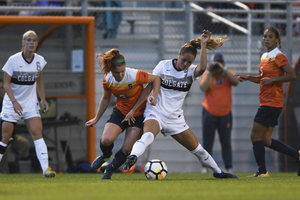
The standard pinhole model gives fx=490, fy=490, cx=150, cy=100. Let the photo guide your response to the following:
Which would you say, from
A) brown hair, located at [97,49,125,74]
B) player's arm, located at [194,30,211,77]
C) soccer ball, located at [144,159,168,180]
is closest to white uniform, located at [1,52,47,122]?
brown hair, located at [97,49,125,74]

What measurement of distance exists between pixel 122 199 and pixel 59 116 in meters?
5.24

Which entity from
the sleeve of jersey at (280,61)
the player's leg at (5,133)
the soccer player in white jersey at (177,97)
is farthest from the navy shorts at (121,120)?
the sleeve of jersey at (280,61)

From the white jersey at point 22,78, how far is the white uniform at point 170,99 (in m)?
1.71

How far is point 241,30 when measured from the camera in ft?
34.5

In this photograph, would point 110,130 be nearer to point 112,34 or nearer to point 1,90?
point 1,90

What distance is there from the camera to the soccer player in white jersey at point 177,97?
5734 millimetres

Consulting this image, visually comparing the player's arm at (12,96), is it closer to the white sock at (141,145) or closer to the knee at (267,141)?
the white sock at (141,145)

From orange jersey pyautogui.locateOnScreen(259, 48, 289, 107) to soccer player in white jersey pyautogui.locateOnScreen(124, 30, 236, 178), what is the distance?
3.21 feet

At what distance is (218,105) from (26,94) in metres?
3.54

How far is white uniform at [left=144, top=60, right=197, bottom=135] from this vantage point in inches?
228

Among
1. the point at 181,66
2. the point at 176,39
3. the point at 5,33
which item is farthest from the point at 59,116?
the point at 181,66

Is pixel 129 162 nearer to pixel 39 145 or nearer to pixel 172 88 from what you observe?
pixel 172 88

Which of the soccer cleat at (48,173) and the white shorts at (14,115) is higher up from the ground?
the white shorts at (14,115)

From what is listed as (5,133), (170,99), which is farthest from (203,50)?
(5,133)
